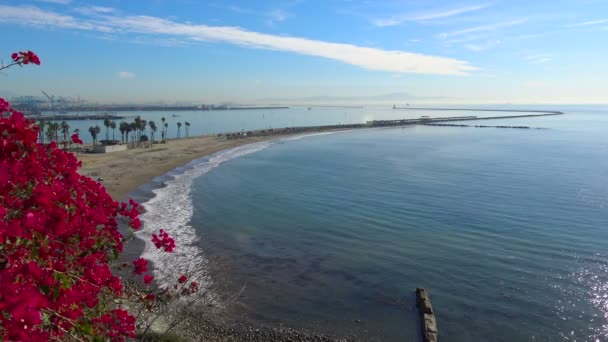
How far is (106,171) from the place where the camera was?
149 feet

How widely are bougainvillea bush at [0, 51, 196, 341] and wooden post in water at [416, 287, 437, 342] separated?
35.4 feet

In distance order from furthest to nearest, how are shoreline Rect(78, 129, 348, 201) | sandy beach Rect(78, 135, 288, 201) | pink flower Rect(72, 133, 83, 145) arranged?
sandy beach Rect(78, 135, 288, 201) < shoreline Rect(78, 129, 348, 201) < pink flower Rect(72, 133, 83, 145)

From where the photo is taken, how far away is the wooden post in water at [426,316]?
14.5 meters

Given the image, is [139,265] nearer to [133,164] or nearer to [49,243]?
[49,243]

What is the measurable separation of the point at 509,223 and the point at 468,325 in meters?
14.7

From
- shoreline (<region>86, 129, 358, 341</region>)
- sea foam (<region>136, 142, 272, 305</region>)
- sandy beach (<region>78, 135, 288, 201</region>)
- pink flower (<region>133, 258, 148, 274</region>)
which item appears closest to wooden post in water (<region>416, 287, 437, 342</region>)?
shoreline (<region>86, 129, 358, 341</region>)

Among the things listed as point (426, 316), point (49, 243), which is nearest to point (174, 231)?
point (426, 316)

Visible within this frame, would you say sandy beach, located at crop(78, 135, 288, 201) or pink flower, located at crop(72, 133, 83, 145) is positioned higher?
pink flower, located at crop(72, 133, 83, 145)

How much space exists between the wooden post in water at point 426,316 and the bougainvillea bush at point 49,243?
10777mm

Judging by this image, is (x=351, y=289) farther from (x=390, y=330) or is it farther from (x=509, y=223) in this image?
(x=509, y=223)

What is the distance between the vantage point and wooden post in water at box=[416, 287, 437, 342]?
47.5 feet

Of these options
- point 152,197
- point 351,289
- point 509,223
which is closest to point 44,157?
point 351,289

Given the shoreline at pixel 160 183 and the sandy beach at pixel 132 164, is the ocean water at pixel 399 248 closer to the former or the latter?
the shoreline at pixel 160 183

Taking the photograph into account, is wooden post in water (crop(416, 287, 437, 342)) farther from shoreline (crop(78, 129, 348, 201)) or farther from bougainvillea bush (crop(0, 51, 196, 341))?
shoreline (crop(78, 129, 348, 201))
